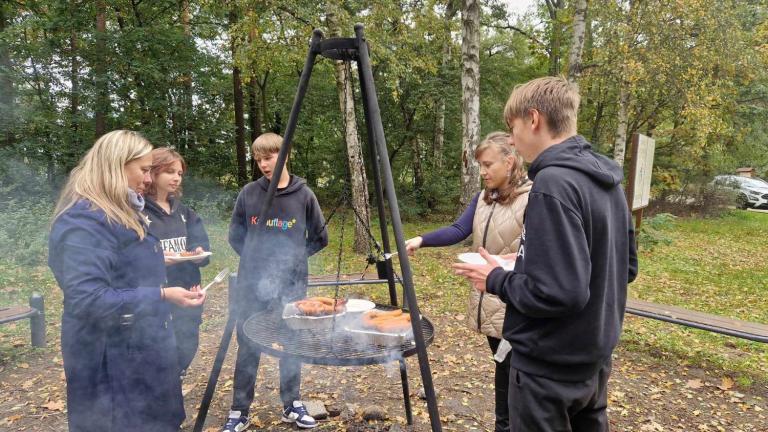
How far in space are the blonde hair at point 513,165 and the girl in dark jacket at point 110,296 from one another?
67.0 inches

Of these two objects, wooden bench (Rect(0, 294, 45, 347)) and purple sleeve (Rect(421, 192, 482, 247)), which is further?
wooden bench (Rect(0, 294, 45, 347))

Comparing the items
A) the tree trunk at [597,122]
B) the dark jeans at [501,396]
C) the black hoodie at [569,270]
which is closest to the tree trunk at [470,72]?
the dark jeans at [501,396]

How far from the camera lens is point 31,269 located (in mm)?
7309

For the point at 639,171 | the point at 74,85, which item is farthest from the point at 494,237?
the point at 74,85

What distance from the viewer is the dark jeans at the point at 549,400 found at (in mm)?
1647

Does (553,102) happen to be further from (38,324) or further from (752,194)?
(752,194)

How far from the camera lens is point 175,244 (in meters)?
2.99

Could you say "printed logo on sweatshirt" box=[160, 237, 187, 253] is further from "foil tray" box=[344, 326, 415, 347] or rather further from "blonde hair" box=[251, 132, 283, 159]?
"foil tray" box=[344, 326, 415, 347]

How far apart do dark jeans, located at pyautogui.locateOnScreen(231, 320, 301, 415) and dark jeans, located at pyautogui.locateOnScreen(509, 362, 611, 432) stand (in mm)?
1698

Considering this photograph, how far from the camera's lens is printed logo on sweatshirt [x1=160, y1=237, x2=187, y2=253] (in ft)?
9.56

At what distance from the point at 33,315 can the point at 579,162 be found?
4981 mm

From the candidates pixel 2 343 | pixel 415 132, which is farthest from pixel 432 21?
pixel 2 343

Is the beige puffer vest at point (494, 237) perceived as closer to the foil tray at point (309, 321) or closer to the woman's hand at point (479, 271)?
the woman's hand at point (479, 271)

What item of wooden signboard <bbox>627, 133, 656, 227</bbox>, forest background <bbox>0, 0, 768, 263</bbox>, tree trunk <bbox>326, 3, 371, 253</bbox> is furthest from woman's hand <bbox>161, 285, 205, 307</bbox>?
wooden signboard <bbox>627, 133, 656, 227</bbox>
